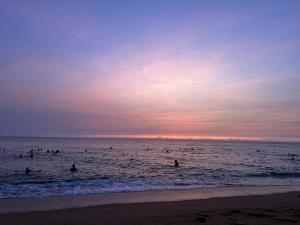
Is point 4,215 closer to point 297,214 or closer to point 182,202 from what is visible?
point 182,202

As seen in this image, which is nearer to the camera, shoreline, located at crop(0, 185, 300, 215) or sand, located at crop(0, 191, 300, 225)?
sand, located at crop(0, 191, 300, 225)

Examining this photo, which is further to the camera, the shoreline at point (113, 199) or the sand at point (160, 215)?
the shoreline at point (113, 199)

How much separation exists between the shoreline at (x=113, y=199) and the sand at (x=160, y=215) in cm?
111

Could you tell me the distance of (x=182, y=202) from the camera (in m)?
17.3

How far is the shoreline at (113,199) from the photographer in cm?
1592

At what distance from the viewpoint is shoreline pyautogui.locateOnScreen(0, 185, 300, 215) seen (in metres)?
15.9

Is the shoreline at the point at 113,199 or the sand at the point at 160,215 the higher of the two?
the sand at the point at 160,215

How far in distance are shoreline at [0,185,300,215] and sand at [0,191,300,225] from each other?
1108 millimetres

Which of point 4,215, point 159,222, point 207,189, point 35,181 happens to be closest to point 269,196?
point 207,189

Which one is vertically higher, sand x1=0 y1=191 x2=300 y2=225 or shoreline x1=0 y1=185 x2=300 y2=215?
sand x1=0 y1=191 x2=300 y2=225

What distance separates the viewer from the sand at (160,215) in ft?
39.4

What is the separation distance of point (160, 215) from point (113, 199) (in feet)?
18.2

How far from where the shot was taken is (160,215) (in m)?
13.5

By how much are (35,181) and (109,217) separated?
573 inches
